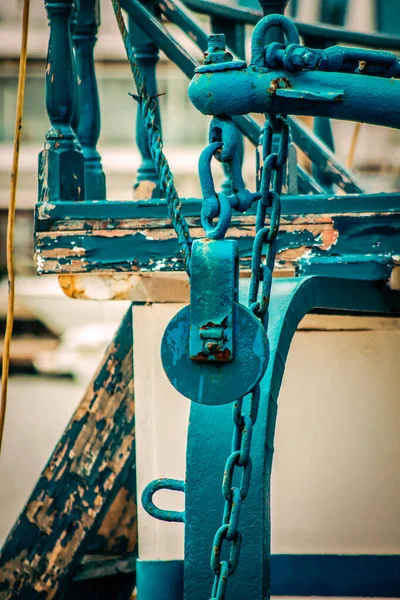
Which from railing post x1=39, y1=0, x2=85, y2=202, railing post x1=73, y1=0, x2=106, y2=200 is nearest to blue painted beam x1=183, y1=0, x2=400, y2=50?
railing post x1=73, y1=0, x2=106, y2=200

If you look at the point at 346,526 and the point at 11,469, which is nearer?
the point at 346,526

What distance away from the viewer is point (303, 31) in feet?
11.3

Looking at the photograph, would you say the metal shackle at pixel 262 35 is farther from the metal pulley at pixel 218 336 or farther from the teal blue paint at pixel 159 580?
the teal blue paint at pixel 159 580

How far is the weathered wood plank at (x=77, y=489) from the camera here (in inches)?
108

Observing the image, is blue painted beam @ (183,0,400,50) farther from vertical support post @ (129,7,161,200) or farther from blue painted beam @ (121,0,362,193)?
vertical support post @ (129,7,161,200)

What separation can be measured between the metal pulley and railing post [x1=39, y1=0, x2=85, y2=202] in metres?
1.11

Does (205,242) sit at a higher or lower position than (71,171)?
lower

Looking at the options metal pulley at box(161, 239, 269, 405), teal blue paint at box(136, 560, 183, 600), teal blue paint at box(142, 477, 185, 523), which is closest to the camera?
metal pulley at box(161, 239, 269, 405)

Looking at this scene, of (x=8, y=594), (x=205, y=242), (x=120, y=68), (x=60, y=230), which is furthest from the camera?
(x=120, y=68)

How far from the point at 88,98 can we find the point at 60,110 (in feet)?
1.32

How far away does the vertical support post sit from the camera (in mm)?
2770

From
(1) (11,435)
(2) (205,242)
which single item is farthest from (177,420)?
(1) (11,435)

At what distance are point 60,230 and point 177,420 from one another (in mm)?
644

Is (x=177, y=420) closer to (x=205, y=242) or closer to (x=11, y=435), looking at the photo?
(x=205, y=242)
